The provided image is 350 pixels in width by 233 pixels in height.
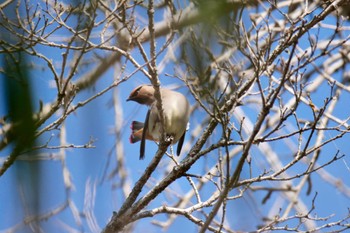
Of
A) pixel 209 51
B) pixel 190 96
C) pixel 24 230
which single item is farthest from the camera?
pixel 190 96

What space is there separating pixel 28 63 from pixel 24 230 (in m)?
0.11

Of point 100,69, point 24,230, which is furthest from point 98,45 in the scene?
point 24,230

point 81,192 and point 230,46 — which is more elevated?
point 230,46

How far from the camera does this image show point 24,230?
1.20 ft

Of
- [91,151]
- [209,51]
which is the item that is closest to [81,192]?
[91,151]

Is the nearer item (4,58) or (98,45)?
(4,58)

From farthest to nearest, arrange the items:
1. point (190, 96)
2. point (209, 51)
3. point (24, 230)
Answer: point (190, 96)
point (209, 51)
point (24, 230)

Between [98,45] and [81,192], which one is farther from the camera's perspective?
[98,45]

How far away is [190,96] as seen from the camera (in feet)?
2.13

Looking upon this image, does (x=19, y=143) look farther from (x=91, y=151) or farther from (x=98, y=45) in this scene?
(x=98, y=45)

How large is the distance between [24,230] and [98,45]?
0.23m

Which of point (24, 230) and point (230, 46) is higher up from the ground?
point (230, 46)

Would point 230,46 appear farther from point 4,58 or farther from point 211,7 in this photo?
point 4,58

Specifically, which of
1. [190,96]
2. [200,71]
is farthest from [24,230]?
[190,96]
